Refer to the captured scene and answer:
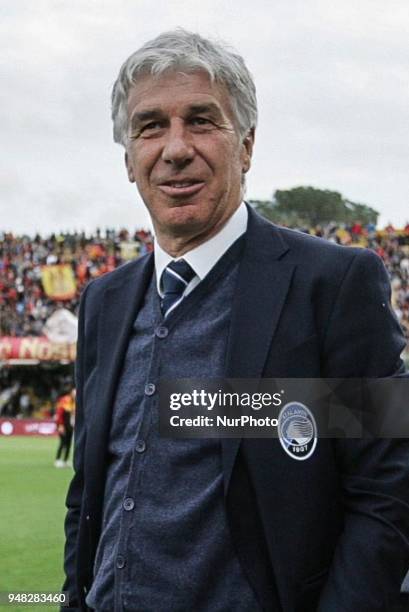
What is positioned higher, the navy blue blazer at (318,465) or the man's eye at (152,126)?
the man's eye at (152,126)

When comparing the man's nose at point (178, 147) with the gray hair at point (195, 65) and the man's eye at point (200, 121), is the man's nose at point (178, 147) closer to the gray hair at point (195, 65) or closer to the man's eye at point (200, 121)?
the man's eye at point (200, 121)

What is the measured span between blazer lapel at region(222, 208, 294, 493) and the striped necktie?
0.44 ft

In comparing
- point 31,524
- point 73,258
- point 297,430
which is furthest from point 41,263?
point 297,430

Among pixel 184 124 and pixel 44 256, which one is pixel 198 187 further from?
pixel 44 256

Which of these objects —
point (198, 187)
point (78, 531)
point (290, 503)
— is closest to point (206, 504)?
point (290, 503)

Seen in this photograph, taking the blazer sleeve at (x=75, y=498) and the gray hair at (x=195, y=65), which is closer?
the gray hair at (x=195, y=65)

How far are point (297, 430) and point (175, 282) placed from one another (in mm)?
475

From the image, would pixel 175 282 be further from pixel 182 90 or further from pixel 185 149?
pixel 182 90

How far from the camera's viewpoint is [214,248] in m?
2.53

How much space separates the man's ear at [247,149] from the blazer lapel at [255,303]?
151 mm

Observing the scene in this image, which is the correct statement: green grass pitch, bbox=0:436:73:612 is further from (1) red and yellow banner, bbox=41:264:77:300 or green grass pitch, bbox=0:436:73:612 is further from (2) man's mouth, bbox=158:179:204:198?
(1) red and yellow banner, bbox=41:264:77:300

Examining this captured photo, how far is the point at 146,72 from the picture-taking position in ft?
8.20

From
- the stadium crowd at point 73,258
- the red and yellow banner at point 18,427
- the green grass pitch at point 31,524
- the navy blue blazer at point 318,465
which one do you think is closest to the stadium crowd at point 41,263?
the stadium crowd at point 73,258

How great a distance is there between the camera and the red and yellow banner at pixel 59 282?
39156mm
